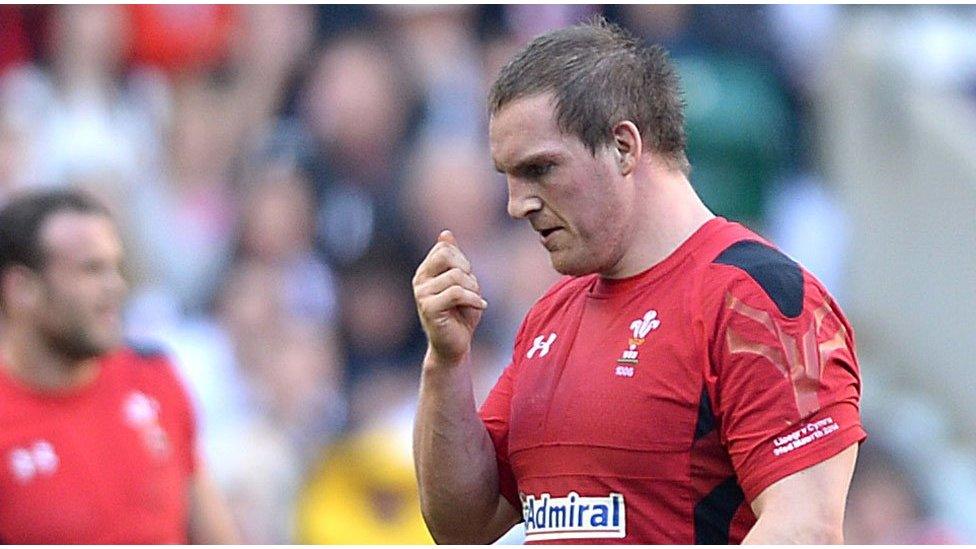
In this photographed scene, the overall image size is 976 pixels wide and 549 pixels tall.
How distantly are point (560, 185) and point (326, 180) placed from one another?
17.7 ft

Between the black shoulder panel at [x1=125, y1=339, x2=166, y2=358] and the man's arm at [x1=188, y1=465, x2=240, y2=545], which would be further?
the black shoulder panel at [x1=125, y1=339, x2=166, y2=358]

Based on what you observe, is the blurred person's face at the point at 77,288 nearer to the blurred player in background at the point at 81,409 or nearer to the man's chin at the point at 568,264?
the blurred player in background at the point at 81,409

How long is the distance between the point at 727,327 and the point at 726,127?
5.38 metres

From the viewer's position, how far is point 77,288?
6121 millimetres

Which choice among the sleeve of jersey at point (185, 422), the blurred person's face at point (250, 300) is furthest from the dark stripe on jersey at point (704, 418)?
the blurred person's face at point (250, 300)

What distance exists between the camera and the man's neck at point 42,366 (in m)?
5.97

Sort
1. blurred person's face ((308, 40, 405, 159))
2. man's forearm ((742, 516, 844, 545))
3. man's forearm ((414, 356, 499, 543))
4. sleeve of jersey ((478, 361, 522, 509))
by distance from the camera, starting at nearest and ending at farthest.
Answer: man's forearm ((742, 516, 844, 545)), man's forearm ((414, 356, 499, 543)), sleeve of jersey ((478, 361, 522, 509)), blurred person's face ((308, 40, 405, 159))

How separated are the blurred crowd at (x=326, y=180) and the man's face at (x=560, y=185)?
4696mm

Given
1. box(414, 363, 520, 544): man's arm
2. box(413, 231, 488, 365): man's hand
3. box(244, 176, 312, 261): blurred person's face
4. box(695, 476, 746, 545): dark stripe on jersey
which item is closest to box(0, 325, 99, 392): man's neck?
box(244, 176, 312, 261): blurred person's face

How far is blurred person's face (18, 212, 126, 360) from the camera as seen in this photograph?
236 inches

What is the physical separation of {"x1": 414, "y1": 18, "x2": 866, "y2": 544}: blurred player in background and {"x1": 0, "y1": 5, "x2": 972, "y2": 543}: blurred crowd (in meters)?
4.53

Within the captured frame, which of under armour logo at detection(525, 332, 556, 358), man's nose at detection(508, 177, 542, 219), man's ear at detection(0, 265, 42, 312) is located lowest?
man's ear at detection(0, 265, 42, 312)

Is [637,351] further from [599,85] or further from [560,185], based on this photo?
[599,85]

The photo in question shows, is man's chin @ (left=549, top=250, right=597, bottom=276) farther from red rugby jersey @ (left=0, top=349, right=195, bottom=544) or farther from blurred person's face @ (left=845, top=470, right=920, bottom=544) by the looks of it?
blurred person's face @ (left=845, top=470, right=920, bottom=544)
